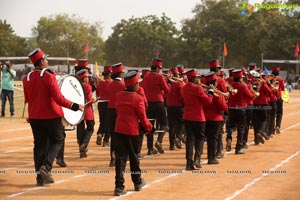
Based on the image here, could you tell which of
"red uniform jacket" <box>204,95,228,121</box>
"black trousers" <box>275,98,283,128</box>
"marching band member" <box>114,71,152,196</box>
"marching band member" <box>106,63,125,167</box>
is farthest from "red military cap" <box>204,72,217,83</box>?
"black trousers" <box>275,98,283,128</box>

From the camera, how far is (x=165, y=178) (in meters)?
10.7

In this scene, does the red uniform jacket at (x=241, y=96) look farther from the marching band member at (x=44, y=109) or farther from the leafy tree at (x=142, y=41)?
the leafy tree at (x=142, y=41)

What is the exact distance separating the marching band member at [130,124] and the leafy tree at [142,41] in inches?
2984

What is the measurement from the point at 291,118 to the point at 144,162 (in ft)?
49.2

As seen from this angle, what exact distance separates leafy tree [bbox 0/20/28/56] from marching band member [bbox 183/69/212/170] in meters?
81.6

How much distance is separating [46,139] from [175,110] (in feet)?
18.3

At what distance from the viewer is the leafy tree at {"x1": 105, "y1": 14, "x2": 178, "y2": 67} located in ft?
286

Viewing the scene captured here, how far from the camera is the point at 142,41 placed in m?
87.8

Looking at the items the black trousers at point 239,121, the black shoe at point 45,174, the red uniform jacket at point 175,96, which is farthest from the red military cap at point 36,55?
the black trousers at point 239,121

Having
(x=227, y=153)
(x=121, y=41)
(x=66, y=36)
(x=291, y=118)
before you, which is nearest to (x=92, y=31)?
(x=66, y=36)

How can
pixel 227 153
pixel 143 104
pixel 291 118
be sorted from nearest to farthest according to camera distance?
pixel 143 104 < pixel 227 153 < pixel 291 118

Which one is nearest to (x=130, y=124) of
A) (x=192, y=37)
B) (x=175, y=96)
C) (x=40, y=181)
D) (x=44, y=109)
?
(x=44, y=109)

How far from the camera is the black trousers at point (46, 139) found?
392 inches

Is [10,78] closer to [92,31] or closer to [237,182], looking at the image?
[237,182]
